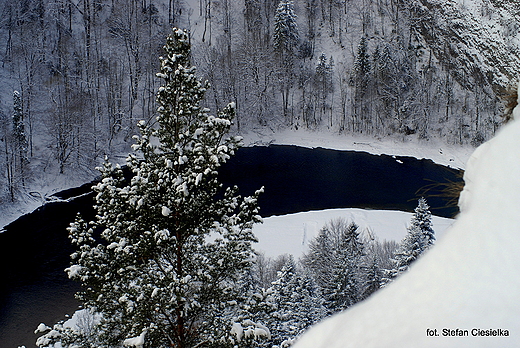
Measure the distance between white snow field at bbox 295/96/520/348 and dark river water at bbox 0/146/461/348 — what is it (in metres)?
10.3

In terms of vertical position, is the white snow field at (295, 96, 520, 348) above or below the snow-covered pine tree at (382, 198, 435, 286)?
above

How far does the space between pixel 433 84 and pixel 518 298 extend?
62913 mm

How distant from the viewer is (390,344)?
2.11m

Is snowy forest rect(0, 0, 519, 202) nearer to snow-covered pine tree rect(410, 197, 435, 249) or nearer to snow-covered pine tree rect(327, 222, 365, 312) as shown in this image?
snow-covered pine tree rect(327, 222, 365, 312)

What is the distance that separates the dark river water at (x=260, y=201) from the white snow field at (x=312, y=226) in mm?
1422

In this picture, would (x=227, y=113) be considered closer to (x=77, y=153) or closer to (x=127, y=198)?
(x=127, y=198)

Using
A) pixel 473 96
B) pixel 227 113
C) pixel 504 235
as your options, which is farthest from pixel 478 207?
pixel 473 96

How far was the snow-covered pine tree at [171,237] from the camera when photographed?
7242 millimetres

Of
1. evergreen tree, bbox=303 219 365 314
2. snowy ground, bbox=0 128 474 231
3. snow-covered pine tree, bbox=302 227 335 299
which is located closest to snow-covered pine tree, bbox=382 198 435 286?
evergreen tree, bbox=303 219 365 314

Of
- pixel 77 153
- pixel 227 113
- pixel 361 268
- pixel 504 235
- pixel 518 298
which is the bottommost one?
pixel 361 268

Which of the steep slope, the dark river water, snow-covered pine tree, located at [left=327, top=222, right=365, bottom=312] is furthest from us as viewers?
the steep slope

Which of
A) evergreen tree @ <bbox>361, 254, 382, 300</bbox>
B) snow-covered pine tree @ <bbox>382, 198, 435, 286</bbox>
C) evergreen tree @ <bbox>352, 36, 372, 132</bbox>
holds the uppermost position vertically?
evergreen tree @ <bbox>352, 36, 372, 132</bbox>

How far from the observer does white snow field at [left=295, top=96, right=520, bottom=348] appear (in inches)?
78.0

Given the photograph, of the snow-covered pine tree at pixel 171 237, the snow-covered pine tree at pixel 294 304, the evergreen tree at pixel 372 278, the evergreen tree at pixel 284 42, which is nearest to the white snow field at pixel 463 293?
the snow-covered pine tree at pixel 171 237
